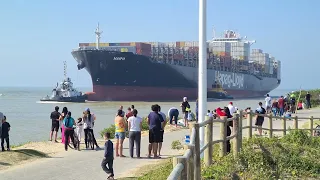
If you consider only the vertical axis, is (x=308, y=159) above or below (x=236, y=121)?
below

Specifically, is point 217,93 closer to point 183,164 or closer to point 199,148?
point 199,148

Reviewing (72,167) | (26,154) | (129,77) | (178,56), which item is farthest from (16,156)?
(178,56)

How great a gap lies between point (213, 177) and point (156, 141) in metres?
4.53

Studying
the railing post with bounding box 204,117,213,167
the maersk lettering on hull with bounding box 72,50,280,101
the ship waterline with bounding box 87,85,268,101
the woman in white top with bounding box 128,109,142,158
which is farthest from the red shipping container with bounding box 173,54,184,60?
the railing post with bounding box 204,117,213,167

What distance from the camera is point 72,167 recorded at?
11109 millimetres

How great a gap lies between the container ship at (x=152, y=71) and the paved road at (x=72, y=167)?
2128 inches

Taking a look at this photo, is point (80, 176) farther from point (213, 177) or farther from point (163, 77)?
point (163, 77)

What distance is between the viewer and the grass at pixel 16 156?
11.9m

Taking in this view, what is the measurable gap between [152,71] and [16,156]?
56.8 meters

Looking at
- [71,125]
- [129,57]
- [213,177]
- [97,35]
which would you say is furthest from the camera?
[97,35]

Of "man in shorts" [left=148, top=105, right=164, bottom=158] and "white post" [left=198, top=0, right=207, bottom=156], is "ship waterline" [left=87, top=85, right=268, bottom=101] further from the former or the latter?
"white post" [left=198, top=0, right=207, bottom=156]

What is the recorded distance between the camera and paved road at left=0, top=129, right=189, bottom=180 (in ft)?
32.9

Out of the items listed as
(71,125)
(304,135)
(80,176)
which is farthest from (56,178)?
(304,135)

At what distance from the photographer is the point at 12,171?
35.4ft
